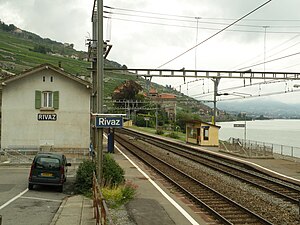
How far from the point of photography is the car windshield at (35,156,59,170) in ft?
47.7

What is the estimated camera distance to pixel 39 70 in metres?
28.1

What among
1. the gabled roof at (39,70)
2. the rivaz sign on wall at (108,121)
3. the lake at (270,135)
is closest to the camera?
the rivaz sign on wall at (108,121)

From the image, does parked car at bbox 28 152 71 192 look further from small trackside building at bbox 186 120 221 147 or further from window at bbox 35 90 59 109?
small trackside building at bbox 186 120 221 147

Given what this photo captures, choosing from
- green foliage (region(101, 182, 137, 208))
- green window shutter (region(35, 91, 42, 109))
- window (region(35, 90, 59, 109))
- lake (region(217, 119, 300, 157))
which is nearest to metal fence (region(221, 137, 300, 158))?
lake (region(217, 119, 300, 157))

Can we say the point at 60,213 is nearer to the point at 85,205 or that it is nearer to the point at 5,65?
the point at 85,205

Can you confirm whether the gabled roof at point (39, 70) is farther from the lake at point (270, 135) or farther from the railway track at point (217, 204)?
the lake at point (270, 135)

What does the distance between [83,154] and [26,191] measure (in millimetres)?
11665

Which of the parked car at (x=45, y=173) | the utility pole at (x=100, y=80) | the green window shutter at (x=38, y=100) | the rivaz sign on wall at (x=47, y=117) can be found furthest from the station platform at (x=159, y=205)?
the green window shutter at (x=38, y=100)

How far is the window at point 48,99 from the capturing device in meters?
28.1

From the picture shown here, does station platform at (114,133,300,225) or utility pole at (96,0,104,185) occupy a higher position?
utility pole at (96,0,104,185)

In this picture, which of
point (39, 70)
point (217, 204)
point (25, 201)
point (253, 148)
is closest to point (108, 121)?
point (25, 201)

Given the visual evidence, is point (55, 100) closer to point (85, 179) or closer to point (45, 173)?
point (45, 173)

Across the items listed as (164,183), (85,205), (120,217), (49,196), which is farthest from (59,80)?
(120,217)

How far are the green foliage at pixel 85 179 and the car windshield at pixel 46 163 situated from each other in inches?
39.8
